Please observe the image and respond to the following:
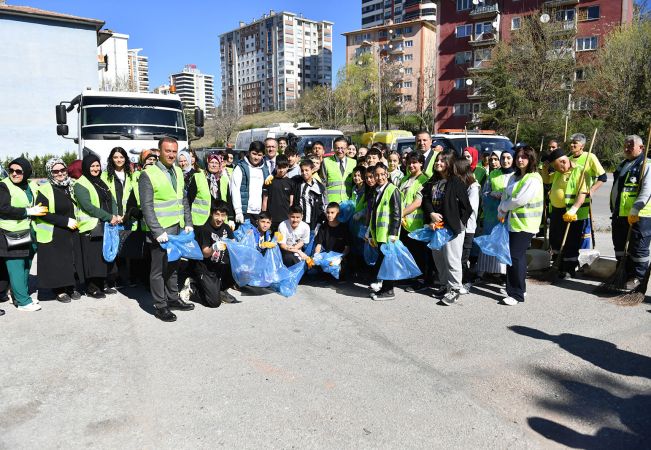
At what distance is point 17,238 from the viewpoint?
17.6 feet

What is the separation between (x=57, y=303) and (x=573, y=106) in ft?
124

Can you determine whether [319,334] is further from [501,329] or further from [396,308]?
[501,329]

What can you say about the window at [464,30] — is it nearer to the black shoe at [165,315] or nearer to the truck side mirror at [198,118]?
the truck side mirror at [198,118]

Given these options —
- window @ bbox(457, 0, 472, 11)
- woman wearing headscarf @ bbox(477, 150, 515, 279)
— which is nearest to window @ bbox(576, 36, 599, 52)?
window @ bbox(457, 0, 472, 11)

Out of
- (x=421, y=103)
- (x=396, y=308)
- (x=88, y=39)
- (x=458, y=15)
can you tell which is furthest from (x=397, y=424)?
(x=421, y=103)

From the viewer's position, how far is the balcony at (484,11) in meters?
46.9

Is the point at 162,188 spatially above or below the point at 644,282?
above

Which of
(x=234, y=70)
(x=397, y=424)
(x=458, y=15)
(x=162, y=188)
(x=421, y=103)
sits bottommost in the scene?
(x=397, y=424)

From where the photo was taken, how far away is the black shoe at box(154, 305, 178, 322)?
5.28 metres

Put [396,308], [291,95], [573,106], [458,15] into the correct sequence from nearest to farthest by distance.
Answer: [396,308], [573,106], [458,15], [291,95]

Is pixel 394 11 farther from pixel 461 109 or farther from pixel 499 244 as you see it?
pixel 499 244

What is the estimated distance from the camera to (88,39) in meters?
32.7

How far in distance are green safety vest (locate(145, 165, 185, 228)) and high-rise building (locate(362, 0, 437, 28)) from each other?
99593 millimetres

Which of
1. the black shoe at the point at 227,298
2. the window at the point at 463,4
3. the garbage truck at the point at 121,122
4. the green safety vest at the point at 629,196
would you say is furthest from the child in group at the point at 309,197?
the window at the point at 463,4
